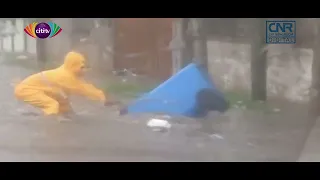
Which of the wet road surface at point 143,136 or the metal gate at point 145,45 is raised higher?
the metal gate at point 145,45

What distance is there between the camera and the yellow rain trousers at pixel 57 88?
5.59 ft

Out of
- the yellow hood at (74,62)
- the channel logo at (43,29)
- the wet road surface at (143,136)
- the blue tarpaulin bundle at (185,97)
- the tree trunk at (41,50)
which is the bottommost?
the wet road surface at (143,136)

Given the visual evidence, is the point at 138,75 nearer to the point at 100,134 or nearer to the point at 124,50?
the point at 124,50

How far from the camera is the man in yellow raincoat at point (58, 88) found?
170cm

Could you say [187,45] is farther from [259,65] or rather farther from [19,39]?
[19,39]

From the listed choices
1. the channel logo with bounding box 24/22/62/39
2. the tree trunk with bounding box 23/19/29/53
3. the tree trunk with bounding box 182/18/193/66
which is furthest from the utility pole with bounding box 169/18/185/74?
the tree trunk with bounding box 23/19/29/53

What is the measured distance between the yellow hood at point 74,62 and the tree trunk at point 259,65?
65 cm

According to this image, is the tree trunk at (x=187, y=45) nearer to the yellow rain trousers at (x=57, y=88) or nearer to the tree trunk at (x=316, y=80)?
the yellow rain trousers at (x=57, y=88)

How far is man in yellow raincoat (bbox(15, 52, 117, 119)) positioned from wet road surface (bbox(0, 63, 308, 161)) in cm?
4

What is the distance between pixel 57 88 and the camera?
171cm

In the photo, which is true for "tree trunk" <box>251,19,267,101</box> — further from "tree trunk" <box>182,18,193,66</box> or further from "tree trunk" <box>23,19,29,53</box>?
"tree trunk" <box>23,19,29,53</box>

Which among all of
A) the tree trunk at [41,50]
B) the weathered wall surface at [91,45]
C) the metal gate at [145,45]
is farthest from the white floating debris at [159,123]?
the tree trunk at [41,50]

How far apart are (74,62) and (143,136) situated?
39 cm

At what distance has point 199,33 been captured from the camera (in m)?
1.70
